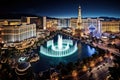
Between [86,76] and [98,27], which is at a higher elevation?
[98,27]

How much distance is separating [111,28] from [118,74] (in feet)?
45.3

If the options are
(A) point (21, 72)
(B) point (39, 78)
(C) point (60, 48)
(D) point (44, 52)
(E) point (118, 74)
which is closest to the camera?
(E) point (118, 74)

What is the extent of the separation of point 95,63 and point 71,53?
2358 millimetres

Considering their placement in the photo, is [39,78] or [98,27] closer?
[39,78]

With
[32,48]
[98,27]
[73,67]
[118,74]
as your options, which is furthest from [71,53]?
[98,27]

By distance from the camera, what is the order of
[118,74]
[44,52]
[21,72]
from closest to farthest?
[118,74] → [21,72] → [44,52]

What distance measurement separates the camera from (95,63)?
8.61m

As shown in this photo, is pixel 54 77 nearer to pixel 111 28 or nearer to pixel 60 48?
pixel 60 48

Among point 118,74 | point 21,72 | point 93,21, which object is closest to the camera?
point 118,74

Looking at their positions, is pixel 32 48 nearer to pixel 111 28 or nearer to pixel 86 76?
pixel 86 76

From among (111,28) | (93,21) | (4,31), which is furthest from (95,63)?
(93,21)

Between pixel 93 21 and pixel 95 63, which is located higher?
pixel 93 21

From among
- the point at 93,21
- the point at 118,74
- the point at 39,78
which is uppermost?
the point at 93,21

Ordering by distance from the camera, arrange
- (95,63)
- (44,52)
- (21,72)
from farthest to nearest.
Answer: (44,52) < (95,63) < (21,72)
